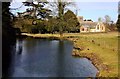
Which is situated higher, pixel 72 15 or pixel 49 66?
pixel 72 15

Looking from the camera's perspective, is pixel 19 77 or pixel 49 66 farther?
pixel 49 66

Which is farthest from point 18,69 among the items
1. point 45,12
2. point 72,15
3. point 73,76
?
point 72,15

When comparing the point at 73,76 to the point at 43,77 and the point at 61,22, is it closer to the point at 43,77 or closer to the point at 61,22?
the point at 43,77

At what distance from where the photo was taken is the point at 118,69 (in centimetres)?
2092

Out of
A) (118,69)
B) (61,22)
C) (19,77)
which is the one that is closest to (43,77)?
(19,77)

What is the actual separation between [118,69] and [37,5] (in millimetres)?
56960

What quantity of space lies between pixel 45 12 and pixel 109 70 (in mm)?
54974

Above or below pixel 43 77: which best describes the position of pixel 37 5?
above

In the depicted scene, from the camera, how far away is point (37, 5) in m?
75.7

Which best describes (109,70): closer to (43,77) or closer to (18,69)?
(43,77)

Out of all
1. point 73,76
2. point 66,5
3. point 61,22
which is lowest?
point 73,76

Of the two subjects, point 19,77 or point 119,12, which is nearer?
point 19,77

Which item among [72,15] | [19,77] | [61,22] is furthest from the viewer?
[72,15]

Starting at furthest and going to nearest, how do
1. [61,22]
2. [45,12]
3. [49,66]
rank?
1. [45,12]
2. [61,22]
3. [49,66]
